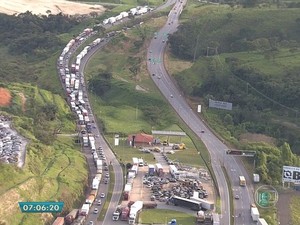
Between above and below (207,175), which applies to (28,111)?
above

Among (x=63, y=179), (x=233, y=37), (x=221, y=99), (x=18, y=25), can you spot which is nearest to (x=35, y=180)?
(x=63, y=179)

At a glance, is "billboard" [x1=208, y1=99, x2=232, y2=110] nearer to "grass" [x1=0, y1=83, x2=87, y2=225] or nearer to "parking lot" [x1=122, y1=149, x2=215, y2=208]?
"grass" [x1=0, y1=83, x2=87, y2=225]

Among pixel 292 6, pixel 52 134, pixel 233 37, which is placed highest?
pixel 292 6

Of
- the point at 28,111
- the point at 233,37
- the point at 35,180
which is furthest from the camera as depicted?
the point at 233,37

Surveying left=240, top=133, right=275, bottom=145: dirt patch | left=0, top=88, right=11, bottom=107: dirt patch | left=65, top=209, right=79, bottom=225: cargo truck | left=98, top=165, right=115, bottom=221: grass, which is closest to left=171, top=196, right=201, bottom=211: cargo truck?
left=98, top=165, right=115, bottom=221: grass

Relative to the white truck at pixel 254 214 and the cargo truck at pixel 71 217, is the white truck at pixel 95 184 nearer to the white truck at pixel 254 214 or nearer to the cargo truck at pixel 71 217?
the cargo truck at pixel 71 217

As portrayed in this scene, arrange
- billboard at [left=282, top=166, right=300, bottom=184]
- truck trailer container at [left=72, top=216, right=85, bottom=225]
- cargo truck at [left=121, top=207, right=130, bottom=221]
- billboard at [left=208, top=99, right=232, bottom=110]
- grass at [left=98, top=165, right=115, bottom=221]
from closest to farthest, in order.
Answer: truck trailer container at [left=72, top=216, right=85, bottom=225], cargo truck at [left=121, top=207, right=130, bottom=221], grass at [left=98, top=165, right=115, bottom=221], billboard at [left=282, top=166, right=300, bottom=184], billboard at [left=208, top=99, right=232, bottom=110]

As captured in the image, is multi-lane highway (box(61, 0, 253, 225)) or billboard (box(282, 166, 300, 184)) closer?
multi-lane highway (box(61, 0, 253, 225))

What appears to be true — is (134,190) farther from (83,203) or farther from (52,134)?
(52,134)

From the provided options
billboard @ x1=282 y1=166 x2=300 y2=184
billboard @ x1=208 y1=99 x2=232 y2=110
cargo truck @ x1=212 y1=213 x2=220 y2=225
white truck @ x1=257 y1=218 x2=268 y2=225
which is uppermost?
billboard @ x1=208 y1=99 x2=232 y2=110
